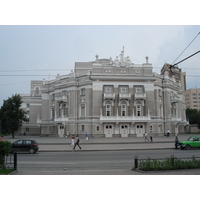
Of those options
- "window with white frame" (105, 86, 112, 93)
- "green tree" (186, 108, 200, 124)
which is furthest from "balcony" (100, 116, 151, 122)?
"green tree" (186, 108, 200, 124)

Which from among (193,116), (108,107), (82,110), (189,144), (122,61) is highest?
(122,61)

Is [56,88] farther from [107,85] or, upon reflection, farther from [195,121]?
[195,121]

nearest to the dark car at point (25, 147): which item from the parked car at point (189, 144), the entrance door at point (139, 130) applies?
the parked car at point (189, 144)

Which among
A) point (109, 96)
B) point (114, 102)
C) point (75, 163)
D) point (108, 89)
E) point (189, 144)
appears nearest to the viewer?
point (75, 163)

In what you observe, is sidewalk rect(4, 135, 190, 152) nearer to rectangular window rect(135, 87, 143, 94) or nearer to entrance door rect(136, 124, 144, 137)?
entrance door rect(136, 124, 144, 137)

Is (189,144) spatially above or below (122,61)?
below

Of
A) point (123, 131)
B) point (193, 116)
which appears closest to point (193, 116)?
point (193, 116)

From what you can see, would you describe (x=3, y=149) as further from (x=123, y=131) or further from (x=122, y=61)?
(x=122, y=61)

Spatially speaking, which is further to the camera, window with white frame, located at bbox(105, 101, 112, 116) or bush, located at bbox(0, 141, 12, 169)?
window with white frame, located at bbox(105, 101, 112, 116)

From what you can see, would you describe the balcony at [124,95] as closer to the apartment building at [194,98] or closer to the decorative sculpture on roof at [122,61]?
the decorative sculpture on roof at [122,61]

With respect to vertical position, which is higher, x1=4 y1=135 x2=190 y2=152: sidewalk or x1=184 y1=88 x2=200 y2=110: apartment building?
x1=184 y1=88 x2=200 y2=110: apartment building

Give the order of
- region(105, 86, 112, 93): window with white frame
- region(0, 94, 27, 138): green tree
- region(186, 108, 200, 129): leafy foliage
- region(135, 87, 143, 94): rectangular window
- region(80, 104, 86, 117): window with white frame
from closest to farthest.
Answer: region(105, 86, 112, 93): window with white frame < region(135, 87, 143, 94): rectangular window < region(80, 104, 86, 117): window with white frame < region(0, 94, 27, 138): green tree < region(186, 108, 200, 129): leafy foliage

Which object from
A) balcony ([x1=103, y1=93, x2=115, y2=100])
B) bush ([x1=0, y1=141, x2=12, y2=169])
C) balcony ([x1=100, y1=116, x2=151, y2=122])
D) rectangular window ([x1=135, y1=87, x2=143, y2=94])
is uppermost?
rectangular window ([x1=135, y1=87, x2=143, y2=94])

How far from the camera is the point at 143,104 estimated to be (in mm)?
47531
